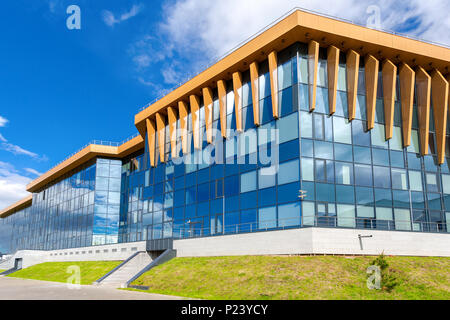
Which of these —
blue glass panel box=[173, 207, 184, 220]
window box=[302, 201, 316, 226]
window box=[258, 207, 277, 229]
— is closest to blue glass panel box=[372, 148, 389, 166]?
window box=[302, 201, 316, 226]

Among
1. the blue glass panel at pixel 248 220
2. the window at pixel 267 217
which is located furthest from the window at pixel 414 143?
the blue glass panel at pixel 248 220

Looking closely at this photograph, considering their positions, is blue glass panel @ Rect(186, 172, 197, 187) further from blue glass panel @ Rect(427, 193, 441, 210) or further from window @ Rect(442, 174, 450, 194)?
window @ Rect(442, 174, 450, 194)

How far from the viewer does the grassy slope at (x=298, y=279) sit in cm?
1995

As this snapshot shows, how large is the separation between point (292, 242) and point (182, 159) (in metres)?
18.1

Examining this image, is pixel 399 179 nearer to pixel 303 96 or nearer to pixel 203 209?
pixel 303 96

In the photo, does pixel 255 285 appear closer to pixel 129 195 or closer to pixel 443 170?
pixel 443 170

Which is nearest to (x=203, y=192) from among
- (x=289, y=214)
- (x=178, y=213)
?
(x=178, y=213)

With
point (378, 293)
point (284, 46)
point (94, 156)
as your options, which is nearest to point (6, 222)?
point (94, 156)

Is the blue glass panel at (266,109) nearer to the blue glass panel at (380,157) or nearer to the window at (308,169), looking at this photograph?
the window at (308,169)

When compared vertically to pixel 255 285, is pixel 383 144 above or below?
above

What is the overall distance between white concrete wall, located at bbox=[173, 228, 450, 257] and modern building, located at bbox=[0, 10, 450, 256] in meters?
0.08

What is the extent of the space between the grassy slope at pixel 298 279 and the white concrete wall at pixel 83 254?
48.5 feet

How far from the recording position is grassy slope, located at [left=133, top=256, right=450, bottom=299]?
19953 millimetres

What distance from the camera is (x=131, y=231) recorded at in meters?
52.8
